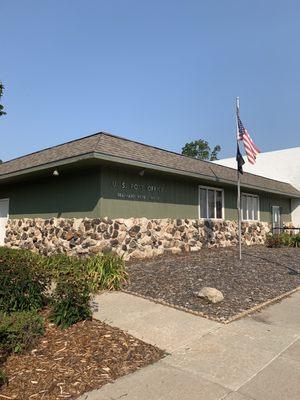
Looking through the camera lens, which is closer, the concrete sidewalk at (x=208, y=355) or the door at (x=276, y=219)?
the concrete sidewalk at (x=208, y=355)

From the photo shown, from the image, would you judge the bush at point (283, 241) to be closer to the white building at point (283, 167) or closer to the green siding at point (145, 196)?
the green siding at point (145, 196)

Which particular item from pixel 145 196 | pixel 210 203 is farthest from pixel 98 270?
pixel 210 203

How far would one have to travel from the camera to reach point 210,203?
17.0 meters

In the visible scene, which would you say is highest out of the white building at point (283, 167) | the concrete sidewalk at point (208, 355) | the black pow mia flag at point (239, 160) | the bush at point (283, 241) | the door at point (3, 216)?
the white building at point (283, 167)

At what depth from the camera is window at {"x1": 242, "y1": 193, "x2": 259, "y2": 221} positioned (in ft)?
65.4

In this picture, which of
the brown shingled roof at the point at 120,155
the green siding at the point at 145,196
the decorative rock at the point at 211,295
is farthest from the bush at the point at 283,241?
the decorative rock at the point at 211,295

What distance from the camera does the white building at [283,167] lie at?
26000mm

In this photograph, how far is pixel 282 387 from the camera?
14.3 ft

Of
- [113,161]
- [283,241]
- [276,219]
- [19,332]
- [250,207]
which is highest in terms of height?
[113,161]

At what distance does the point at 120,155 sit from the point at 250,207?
11.1 meters

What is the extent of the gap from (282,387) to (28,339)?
320cm

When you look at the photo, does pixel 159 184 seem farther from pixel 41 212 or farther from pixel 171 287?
pixel 171 287

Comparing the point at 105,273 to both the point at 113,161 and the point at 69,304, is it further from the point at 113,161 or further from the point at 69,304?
the point at 113,161

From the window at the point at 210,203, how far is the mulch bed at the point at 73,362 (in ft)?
35.4
